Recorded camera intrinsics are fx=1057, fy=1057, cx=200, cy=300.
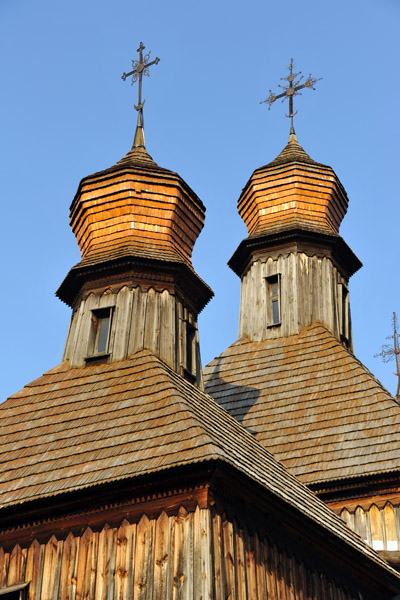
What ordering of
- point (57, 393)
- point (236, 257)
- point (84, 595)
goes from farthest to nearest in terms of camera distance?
1. point (236, 257)
2. point (57, 393)
3. point (84, 595)

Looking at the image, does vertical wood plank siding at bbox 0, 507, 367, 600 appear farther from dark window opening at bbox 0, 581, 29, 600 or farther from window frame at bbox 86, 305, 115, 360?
window frame at bbox 86, 305, 115, 360

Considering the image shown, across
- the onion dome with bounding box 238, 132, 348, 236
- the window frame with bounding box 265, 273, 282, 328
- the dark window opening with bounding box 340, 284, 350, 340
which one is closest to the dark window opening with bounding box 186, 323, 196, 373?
the window frame with bounding box 265, 273, 282, 328

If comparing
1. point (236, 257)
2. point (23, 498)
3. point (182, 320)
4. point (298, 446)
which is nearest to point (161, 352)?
point (182, 320)

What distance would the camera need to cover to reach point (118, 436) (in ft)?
47.3

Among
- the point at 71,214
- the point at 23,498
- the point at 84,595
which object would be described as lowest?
the point at 84,595

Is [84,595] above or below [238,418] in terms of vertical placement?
below

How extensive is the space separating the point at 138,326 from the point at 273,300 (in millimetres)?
7301

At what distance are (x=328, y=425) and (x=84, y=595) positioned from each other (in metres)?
7.81

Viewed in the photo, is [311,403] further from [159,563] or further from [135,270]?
[159,563]

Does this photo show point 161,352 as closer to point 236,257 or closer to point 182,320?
point 182,320

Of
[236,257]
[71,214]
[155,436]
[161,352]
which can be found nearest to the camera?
[155,436]

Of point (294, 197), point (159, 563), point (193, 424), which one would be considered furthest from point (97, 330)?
point (294, 197)

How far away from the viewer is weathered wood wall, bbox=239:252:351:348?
23922 millimetres

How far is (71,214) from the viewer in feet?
68.6
